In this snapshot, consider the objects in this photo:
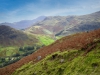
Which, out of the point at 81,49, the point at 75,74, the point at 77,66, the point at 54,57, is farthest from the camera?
the point at 54,57

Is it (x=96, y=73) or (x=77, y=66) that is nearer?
(x=96, y=73)

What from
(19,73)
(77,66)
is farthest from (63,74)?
(19,73)

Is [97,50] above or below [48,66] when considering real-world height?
above

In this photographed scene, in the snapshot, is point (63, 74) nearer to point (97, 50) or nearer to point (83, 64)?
point (83, 64)

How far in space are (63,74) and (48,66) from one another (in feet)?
20.1

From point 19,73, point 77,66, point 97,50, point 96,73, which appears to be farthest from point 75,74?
point 19,73

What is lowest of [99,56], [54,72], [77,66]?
[54,72]

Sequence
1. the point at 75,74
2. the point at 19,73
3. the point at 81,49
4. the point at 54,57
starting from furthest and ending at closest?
the point at 19,73 < the point at 54,57 < the point at 81,49 < the point at 75,74

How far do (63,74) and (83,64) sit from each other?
3.73 m

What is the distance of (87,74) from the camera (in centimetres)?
1969

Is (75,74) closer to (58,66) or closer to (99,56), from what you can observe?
(99,56)

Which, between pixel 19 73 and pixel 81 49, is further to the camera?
pixel 19 73

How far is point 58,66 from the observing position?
27.0 metres

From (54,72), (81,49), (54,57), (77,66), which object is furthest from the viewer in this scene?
(54,57)
